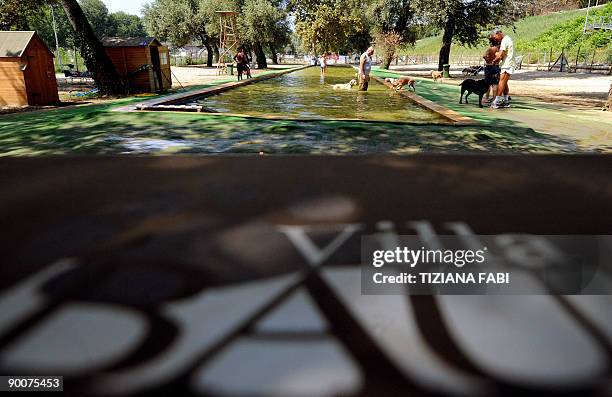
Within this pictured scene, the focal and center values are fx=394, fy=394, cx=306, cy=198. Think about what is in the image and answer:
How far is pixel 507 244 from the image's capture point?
284 centimetres

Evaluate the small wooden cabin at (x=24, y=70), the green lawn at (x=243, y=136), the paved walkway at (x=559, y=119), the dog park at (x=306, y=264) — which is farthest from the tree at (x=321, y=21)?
the dog park at (x=306, y=264)

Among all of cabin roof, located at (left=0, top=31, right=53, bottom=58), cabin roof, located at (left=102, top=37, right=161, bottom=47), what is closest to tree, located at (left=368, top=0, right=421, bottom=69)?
cabin roof, located at (left=102, top=37, right=161, bottom=47)

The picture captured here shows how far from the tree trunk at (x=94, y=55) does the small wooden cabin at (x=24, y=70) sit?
2.19m

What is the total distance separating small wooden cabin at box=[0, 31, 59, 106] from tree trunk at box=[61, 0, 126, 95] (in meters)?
2.19

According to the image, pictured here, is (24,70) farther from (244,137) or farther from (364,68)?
(364,68)

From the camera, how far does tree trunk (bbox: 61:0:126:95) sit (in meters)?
13.5

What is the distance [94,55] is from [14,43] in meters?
2.98

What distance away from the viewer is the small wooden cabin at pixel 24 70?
35.1 ft

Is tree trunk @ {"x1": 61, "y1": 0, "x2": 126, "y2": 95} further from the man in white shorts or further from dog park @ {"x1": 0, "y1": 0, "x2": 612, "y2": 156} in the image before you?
the man in white shorts

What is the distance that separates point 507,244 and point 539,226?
0.50 metres

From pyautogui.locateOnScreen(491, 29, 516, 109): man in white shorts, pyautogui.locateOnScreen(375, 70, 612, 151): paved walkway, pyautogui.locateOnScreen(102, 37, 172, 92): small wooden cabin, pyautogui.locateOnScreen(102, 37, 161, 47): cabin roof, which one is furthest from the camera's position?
pyautogui.locateOnScreen(102, 37, 172, 92): small wooden cabin

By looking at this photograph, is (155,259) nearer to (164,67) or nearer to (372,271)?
(372,271)

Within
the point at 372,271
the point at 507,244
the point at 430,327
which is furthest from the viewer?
the point at 507,244

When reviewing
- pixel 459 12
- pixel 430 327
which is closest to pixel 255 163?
pixel 430 327
